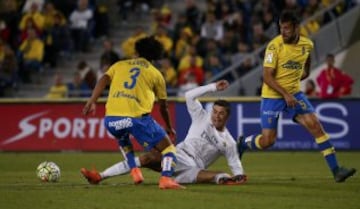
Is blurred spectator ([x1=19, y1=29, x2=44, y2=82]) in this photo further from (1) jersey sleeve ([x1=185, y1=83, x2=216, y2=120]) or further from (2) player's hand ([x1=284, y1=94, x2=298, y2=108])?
(2) player's hand ([x1=284, y1=94, x2=298, y2=108])

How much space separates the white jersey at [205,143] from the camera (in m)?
13.5

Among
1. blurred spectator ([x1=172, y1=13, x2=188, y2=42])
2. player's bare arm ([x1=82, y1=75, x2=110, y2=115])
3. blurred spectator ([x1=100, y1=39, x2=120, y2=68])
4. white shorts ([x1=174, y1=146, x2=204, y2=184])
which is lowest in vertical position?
white shorts ([x1=174, y1=146, x2=204, y2=184])

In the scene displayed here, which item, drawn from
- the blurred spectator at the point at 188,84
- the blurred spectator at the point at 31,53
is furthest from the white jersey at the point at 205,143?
the blurred spectator at the point at 31,53

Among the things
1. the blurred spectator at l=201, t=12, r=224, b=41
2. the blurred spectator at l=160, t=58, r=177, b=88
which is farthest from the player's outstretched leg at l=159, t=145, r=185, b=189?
the blurred spectator at l=201, t=12, r=224, b=41

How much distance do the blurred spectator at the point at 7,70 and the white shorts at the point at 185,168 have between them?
555 inches

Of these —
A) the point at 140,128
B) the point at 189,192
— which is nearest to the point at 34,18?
the point at 140,128

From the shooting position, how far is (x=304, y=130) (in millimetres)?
22188

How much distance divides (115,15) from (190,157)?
17394mm

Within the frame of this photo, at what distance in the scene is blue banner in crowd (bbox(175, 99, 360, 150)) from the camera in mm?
22141

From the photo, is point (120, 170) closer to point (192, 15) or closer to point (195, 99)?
point (195, 99)

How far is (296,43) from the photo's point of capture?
14.0m

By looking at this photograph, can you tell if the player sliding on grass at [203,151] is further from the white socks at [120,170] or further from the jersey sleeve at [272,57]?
the jersey sleeve at [272,57]

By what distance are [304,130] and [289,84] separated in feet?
27.3

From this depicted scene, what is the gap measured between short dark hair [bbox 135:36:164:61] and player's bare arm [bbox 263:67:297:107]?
5.89 ft
